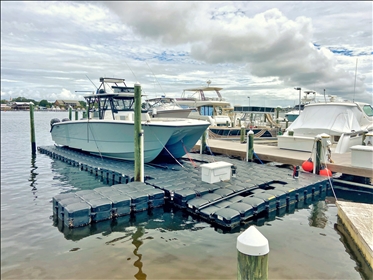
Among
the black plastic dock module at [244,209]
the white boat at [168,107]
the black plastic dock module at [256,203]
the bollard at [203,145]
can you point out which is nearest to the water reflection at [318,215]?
the black plastic dock module at [256,203]

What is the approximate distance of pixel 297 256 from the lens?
4.42 metres

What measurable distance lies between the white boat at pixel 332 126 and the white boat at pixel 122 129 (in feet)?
14.8

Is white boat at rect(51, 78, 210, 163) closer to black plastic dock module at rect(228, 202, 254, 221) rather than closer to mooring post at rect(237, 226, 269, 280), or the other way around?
black plastic dock module at rect(228, 202, 254, 221)

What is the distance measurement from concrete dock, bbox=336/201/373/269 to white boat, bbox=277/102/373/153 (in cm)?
577

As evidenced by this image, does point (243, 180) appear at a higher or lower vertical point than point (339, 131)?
lower

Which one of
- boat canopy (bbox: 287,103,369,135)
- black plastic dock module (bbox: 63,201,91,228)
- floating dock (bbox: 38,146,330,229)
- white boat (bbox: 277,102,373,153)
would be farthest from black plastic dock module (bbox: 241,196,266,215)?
boat canopy (bbox: 287,103,369,135)

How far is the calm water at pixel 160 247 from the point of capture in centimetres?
396

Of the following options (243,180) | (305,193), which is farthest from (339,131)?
(243,180)

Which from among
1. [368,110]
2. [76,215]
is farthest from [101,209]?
[368,110]

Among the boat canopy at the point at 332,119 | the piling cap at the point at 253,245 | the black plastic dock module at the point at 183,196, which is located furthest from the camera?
the boat canopy at the point at 332,119

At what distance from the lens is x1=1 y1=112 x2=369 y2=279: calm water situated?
3.96 meters

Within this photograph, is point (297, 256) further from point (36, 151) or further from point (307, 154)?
point (36, 151)

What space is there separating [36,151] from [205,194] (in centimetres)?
1311

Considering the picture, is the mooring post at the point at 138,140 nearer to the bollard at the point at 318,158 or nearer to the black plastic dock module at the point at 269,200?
the black plastic dock module at the point at 269,200
